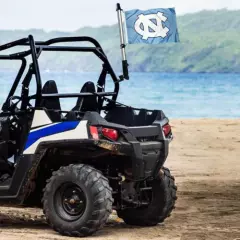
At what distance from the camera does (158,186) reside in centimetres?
1162

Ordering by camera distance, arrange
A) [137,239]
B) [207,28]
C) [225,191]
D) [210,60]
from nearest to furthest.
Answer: [137,239]
[225,191]
[210,60]
[207,28]

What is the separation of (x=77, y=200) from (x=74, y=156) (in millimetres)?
447

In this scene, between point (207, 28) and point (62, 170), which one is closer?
point (62, 170)

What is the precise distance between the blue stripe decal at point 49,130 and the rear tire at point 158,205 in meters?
1.29

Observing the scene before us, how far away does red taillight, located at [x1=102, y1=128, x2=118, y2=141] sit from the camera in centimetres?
1067

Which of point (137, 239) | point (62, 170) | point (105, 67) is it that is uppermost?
point (105, 67)

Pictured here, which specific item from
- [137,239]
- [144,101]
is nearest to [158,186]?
[137,239]

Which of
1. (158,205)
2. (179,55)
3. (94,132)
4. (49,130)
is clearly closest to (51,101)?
(49,130)

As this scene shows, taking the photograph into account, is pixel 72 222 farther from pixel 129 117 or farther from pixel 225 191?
pixel 225 191

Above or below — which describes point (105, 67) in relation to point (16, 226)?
above

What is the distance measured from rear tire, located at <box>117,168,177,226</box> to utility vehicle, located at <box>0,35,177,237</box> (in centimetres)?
1

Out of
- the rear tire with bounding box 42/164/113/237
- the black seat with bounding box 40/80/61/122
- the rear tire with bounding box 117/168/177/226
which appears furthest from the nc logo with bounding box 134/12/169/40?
the rear tire with bounding box 42/164/113/237

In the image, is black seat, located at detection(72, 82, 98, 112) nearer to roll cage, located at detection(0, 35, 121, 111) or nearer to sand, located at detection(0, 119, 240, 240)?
roll cage, located at detection(0, 35, 121, 111)

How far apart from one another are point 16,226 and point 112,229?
0.97 m
